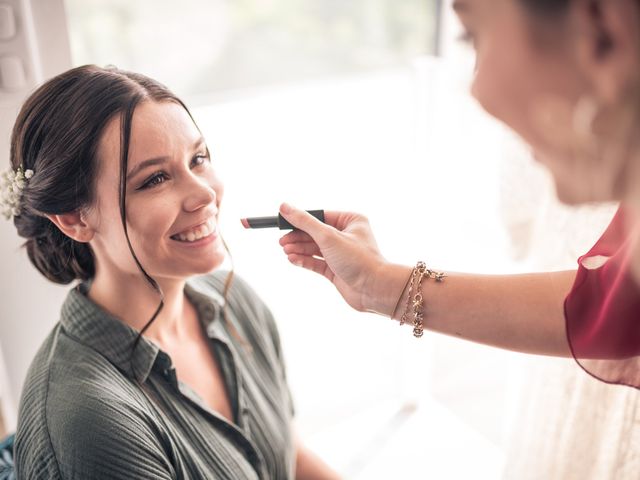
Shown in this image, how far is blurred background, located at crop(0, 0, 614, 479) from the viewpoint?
120 cm

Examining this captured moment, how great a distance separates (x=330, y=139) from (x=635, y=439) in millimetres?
931

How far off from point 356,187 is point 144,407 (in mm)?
Answer: 870

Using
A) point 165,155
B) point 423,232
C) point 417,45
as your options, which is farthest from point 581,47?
point 417,45

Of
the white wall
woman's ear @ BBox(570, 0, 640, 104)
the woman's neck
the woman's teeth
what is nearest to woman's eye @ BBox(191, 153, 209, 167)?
the woman's teeth

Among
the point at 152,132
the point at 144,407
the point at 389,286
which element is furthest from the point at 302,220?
the point at 144,407

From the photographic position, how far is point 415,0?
1.84m

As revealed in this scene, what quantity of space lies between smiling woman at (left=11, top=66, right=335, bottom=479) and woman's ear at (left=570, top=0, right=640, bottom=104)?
0.64 m

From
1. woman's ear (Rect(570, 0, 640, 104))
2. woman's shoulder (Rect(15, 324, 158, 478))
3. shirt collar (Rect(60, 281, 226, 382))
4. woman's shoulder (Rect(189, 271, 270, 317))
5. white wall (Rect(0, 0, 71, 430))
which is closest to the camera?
woman's ear (Rect(570, 0, 640, 104))

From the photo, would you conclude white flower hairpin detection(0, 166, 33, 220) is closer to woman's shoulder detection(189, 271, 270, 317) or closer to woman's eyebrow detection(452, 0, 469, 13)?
woman's shoulder detection(189, 271, 270, 317)

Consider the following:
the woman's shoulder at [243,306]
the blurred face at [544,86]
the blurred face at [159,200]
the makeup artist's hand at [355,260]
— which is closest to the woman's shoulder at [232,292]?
the woman's shoulder at [243,306]

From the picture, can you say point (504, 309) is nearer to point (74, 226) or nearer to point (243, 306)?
point (243, 306)

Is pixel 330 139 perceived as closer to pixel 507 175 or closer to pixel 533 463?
pixel 507 175

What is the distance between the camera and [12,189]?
3.05ft

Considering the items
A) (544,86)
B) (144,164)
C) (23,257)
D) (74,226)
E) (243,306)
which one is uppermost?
(544,86)
